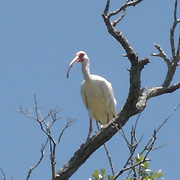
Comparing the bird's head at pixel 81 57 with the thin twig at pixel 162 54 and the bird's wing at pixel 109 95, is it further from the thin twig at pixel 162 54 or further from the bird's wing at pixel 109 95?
the thin twig at pixel 162 54

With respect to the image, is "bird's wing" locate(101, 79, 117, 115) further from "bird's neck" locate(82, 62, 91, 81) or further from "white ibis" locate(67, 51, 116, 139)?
"bird's neck" locate(82, 62, 91, 81)

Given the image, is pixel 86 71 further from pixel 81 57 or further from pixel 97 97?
pixel 97 97

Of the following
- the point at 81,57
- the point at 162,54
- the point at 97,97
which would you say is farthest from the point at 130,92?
the point at 81,57

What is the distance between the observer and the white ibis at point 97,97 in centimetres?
1255

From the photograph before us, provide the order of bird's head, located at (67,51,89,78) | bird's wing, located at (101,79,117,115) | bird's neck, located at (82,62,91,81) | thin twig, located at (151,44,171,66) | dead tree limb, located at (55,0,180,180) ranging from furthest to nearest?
bird's head, located at (67,51,89,78), bird's neck, located at (82,62,91,81), bird's wing, located at (101,79,117,115), thin twig, located at (151,44,171,66), dead tree limb, located at (55,0,180,180)

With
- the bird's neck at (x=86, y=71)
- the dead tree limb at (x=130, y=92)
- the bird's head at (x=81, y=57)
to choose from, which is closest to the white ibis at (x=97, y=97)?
the bird's neck at (x=86, y=71)

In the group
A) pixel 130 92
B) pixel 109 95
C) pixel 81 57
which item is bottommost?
pixel 130 92

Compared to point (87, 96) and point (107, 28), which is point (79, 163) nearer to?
point (107, 28)

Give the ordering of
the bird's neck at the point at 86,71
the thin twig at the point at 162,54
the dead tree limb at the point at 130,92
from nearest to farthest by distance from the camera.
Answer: the dead tree limb at the point at 130,92 → the thin twig at the point at 162,54 → the bird's neck at the point at 86,71

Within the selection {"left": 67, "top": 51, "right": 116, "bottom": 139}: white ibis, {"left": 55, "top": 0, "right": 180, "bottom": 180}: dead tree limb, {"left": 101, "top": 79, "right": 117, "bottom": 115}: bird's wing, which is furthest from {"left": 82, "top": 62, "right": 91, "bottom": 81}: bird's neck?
{"left": 55, "top": 0, "right": 180, "bottom": 180}: dead tree limb

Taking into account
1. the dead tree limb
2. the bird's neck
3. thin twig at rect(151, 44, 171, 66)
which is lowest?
the dead tree limb

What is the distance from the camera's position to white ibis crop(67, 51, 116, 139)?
41.2 feet

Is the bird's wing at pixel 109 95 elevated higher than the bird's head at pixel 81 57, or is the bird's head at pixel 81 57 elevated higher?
the bird's head at pixel 81 57

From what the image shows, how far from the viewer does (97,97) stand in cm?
1255
